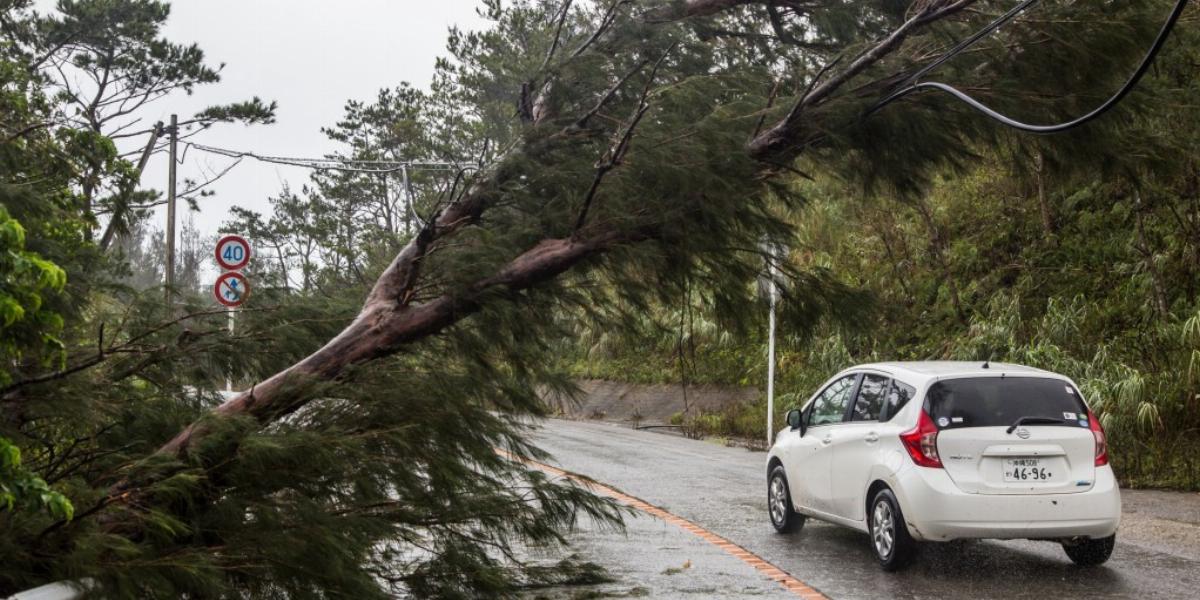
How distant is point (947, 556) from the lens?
10086 mm

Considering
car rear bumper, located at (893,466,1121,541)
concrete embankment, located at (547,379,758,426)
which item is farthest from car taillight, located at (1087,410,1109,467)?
concrete embankment, located at (547,379,758,426)

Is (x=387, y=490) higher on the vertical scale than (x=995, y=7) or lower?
lower

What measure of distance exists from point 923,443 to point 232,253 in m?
14.8

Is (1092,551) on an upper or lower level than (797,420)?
lower

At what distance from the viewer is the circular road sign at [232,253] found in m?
20.8

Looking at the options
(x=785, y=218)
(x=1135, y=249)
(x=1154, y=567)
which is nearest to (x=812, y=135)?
(x=785, y=218)

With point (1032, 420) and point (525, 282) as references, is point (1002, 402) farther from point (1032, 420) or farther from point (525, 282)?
point (525, 282)

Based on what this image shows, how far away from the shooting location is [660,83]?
29.5 feet

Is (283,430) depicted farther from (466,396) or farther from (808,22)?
(808,22)

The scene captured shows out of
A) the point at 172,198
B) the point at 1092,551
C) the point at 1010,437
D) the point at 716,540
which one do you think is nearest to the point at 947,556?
the point at 1092,551

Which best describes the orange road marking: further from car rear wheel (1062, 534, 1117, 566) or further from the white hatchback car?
car rear wheel (1062, 534, 1117, 566)

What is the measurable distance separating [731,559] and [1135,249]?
1513 centimetres

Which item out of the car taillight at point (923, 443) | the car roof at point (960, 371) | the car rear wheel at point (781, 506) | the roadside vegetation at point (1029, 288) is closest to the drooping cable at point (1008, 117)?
the roadside vegetation at point (1029, 288)

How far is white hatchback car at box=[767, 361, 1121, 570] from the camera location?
9.07m
